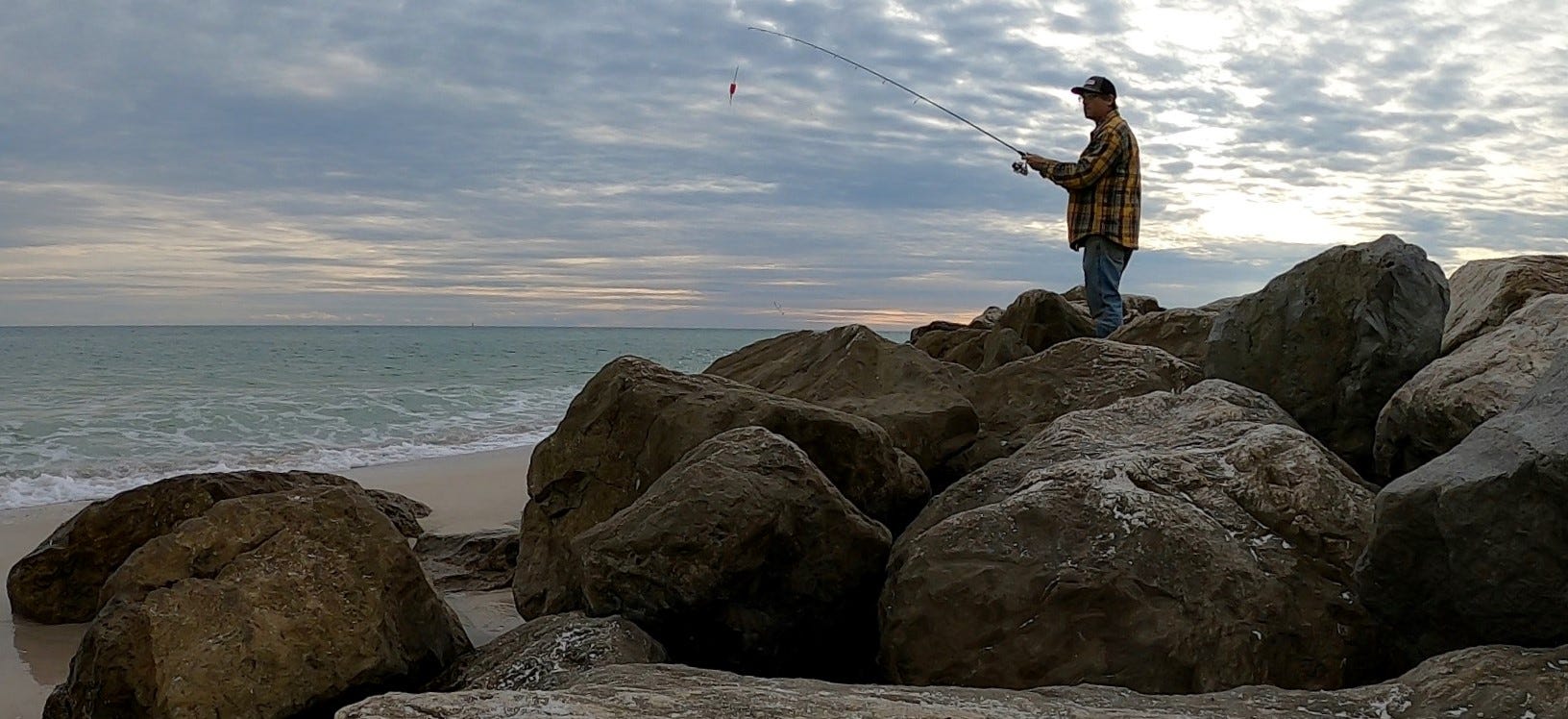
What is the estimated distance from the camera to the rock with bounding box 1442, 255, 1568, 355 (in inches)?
199

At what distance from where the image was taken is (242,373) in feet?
72.3

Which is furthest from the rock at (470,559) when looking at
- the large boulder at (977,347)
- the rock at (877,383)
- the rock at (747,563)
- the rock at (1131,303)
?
the rock at (1131,303)

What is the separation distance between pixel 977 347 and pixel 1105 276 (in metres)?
1.22

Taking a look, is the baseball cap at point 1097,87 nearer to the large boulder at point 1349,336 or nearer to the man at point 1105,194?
the man at point 1105,194

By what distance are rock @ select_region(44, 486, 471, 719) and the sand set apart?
876mm

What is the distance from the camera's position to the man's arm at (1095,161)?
7.37m

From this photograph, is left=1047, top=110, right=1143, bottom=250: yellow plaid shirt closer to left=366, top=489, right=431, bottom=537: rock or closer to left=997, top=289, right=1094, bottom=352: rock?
left=997, top=289, right=1094, bottom=352: rock

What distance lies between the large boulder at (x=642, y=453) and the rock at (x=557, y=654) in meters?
0.57

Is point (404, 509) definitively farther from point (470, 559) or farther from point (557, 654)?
point (557, 654)

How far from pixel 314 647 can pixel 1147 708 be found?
257cm

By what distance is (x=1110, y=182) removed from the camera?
7457mm

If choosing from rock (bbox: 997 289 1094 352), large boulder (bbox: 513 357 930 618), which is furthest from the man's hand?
large boulder (bbox: 513 357 930 618)

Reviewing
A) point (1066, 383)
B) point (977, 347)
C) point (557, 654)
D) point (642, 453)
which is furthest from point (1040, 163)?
point (557, 654)

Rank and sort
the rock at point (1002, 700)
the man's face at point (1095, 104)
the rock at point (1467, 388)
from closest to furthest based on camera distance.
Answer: the rock at point (1002, 700)
the rock at point (1467, 388)
the man's face at point (1095, 104)
